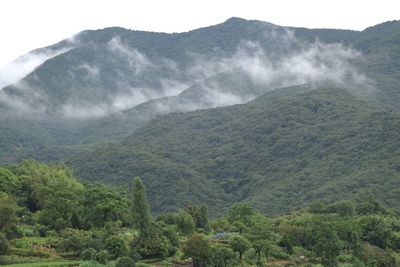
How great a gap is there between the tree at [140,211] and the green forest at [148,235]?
0.25 feet

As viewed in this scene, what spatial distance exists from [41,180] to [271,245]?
30.9m

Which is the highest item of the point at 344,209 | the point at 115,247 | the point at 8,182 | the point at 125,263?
the point at 8,182

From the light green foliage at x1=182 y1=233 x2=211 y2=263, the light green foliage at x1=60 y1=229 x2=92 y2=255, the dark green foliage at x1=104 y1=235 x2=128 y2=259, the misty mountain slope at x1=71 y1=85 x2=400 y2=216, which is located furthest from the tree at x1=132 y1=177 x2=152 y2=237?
the misty mountain slope at x1=71 y1=85 x2=400 y2=216

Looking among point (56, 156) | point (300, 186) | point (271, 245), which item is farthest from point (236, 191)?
point (271, 245)

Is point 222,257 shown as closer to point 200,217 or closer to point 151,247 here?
point 151,247

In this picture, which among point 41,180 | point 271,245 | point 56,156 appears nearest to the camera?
point 271,245

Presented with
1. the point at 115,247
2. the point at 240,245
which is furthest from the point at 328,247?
the point at 115,247

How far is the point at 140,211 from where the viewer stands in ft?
151

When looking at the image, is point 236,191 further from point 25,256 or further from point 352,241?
point 25,256

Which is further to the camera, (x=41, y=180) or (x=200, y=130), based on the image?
(x=200, y=130)

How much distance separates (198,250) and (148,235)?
19.2ft

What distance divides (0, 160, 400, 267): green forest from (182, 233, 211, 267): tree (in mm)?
69

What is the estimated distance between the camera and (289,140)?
15400cm

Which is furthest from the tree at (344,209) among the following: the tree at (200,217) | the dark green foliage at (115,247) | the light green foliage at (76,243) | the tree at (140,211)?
the light green foliage at (76,243)
